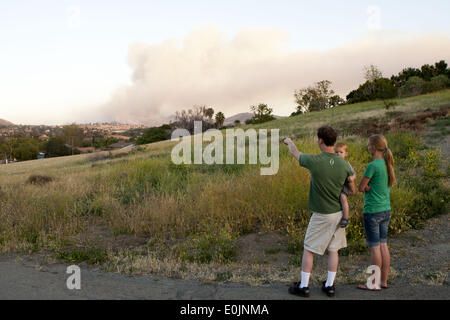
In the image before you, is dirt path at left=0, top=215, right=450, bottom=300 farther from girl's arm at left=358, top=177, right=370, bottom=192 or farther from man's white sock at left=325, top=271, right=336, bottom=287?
girl's arm at left=358, top=177, right=370, bottom=192

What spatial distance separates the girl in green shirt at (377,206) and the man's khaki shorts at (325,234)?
1.60 ft

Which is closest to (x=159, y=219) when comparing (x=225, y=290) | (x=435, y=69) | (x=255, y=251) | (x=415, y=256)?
(x=255, y=251)

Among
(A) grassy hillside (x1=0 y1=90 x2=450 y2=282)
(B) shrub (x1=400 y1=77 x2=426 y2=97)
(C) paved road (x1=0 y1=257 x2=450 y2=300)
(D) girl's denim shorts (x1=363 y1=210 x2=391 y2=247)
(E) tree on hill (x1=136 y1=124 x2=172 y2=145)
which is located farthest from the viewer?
(E) tree on hill (x1=136 y1=124 x2=172 y2=145)

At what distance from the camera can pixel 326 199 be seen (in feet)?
13.6

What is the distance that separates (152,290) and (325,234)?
7.84 feet

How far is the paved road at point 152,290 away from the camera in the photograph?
427 centimetres

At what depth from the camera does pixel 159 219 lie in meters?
7.91

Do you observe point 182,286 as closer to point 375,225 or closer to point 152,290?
point 152,290

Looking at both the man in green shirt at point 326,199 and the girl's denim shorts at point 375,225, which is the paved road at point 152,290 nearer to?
the man in green shirt at point 326,199

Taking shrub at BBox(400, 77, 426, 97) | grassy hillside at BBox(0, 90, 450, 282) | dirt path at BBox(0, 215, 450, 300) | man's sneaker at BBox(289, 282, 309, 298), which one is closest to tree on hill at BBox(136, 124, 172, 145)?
shrub at BBox(400, 77, 426, 97)

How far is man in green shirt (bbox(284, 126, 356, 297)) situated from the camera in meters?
4.14

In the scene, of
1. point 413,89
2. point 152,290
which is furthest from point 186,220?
point 413,89

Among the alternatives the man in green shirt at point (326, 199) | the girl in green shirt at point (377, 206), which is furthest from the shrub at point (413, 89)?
the man in green shirt at point (326, 199)
